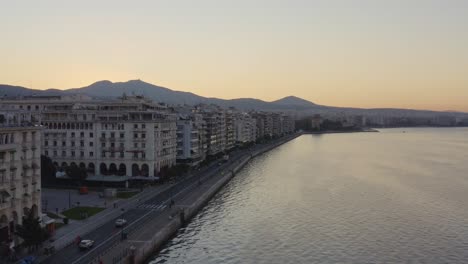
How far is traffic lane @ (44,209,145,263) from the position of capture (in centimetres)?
Result: 2516

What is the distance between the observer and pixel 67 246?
2722 centimetres

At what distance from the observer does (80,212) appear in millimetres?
36219

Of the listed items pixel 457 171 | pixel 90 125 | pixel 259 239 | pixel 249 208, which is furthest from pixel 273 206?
pixel 457 171

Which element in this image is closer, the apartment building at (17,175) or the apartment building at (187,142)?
the apartment building at (17,175)

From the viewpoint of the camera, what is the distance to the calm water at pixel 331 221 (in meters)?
30.2

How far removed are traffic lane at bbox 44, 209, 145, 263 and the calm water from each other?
11.1 feet

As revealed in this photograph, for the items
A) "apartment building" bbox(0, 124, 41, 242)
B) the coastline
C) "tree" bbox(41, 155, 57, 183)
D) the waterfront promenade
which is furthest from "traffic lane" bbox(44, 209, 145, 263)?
"tree" bbox(41, 155, 57, 183)

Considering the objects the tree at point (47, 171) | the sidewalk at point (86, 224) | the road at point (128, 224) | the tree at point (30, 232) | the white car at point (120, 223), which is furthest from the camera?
the tree at point (47, 171)

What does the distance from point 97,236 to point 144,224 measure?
12.6ft

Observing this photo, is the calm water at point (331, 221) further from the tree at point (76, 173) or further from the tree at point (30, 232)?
the tree at point (76, 173)

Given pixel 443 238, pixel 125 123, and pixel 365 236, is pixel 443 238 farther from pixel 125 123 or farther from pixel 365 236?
pixel 125 123

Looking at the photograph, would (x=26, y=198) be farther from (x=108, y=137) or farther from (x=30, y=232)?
(x=108, y=137)

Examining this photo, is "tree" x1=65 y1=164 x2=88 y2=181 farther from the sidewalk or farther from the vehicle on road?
the vehicle on road

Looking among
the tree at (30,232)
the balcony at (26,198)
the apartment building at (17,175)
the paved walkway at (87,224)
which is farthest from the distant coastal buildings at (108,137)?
the tree at (30,232)
